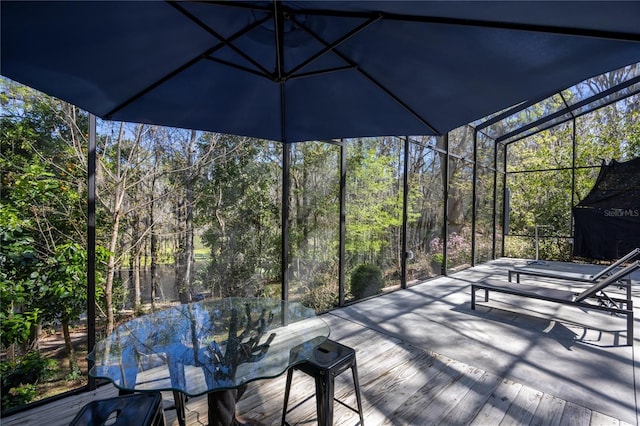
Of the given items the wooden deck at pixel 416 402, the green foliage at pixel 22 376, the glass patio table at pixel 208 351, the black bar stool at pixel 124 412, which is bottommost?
the wooden deck at pixel 416 402

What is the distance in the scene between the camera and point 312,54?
1.78 metres

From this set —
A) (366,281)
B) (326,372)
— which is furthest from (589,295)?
(326,372)

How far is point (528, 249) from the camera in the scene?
9.44 meters

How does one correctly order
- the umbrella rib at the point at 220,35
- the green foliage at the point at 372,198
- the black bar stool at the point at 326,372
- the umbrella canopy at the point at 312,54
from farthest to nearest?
the green foliage at the point at 372,198 < the black bar stool at the point at 326,372 < the umbrella rib at the point at 220,35 < the umbrella canopy at the point at 312,54

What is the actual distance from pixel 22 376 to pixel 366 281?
4144 millimetres

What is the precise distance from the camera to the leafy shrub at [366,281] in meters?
4.95

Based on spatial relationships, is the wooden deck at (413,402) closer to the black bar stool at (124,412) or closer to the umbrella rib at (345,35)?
the black bar stool at (124,412)

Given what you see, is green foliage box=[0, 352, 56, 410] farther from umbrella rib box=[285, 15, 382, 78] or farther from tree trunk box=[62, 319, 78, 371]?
umbrella rib box=[285, 15, 382, 78]

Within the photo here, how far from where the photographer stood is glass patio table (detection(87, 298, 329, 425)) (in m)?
1.41

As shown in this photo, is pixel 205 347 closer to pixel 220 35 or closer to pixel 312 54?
pixel 220 35

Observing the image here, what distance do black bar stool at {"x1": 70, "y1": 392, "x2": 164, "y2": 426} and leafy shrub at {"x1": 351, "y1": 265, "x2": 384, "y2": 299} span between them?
3739mm

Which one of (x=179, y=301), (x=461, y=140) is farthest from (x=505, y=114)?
(x=179, y=301)

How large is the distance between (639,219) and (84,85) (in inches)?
408

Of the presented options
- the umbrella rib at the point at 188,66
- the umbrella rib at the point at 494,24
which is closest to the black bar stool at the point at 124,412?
the umbrella rib at the point at 188,66
